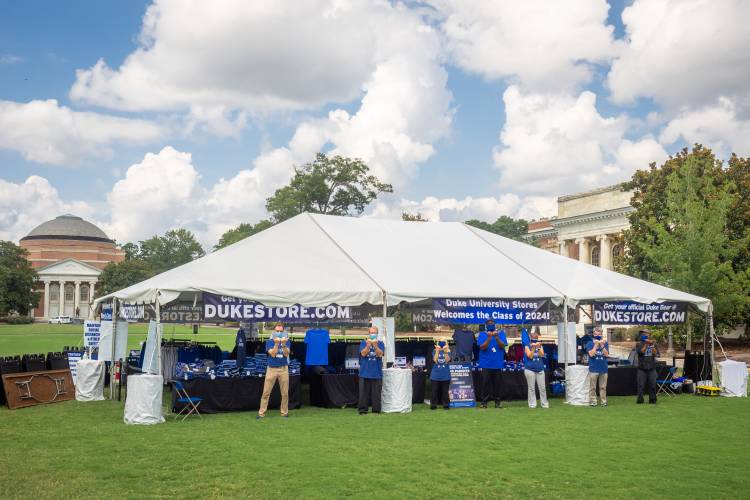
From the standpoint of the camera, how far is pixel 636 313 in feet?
57.4

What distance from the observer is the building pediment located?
407 feet

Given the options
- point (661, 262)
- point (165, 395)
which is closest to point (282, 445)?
point (165, 395)

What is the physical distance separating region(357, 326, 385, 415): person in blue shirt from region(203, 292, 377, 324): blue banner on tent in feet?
3.51

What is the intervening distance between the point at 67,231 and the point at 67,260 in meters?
9.74

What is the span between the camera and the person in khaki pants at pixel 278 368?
44.1 ft

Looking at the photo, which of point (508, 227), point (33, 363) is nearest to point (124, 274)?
point (508, 227)

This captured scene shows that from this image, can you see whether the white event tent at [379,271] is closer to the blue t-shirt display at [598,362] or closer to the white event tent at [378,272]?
the white event tent at [378,272]

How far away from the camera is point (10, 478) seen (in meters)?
8.34

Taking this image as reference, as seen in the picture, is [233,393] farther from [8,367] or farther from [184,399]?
[8,367]

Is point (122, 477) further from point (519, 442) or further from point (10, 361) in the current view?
point (10, 361)

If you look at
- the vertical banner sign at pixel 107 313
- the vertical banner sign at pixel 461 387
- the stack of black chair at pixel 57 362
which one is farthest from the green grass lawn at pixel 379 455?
the vertical banner sign at pixel 107 313

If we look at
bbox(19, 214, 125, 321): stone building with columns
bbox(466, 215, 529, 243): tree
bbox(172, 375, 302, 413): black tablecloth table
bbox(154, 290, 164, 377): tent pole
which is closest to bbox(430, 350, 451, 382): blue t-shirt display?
bbox(172, 375, 302, 413): black tablecloth table

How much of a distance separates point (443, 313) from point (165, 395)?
6900 millimetres

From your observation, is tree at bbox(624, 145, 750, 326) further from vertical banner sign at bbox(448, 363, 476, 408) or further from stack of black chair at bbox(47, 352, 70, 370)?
stack of black chair at bbox(47, 352, 70, 370)
